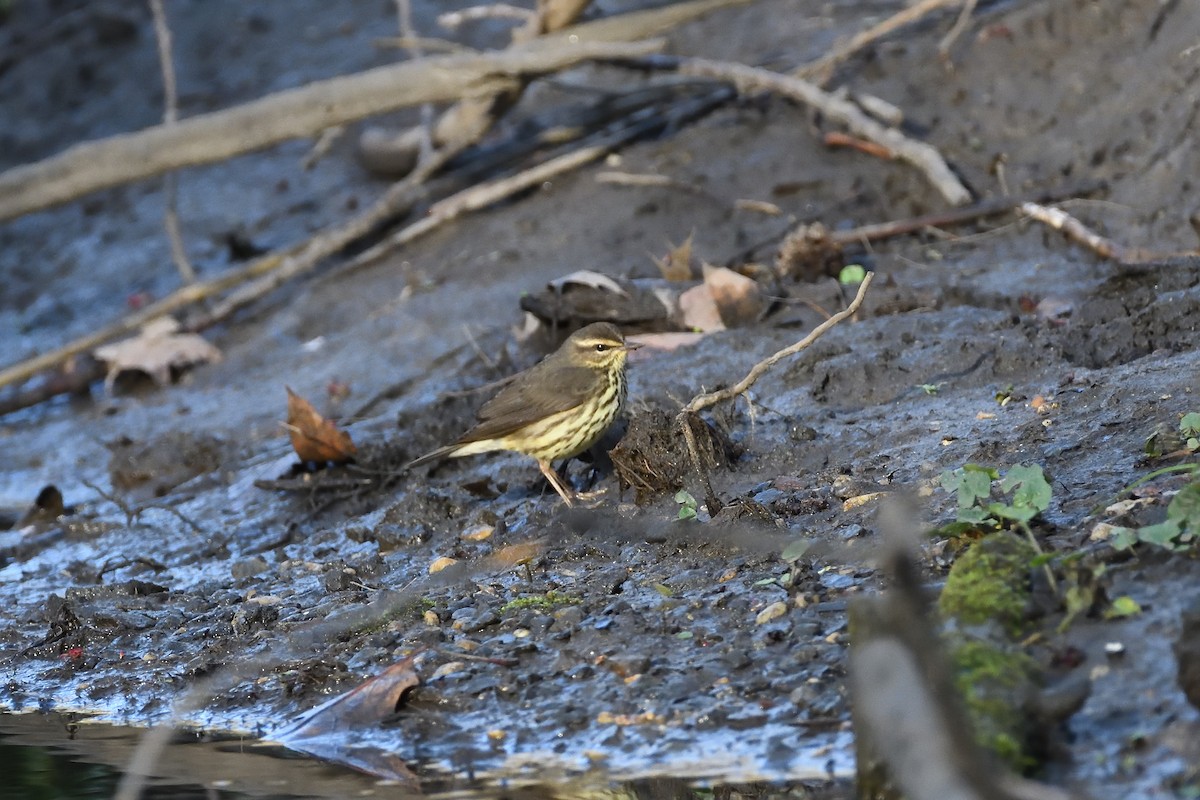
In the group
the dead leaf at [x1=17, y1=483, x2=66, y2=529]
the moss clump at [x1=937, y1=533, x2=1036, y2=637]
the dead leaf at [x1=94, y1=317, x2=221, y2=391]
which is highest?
the dead leaf at [x1=94, y1=317, x2=221, y2=391]

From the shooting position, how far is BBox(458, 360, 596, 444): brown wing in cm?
681

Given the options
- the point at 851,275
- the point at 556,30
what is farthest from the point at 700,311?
the point at 556,30

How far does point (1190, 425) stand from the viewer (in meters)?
5.09

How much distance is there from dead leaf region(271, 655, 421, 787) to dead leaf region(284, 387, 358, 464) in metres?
2.68

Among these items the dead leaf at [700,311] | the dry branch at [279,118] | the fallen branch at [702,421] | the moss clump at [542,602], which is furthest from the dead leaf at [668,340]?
the moss clump at [542,602]

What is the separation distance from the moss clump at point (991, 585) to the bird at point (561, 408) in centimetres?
A: 265

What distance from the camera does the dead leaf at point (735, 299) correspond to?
835 centimetres

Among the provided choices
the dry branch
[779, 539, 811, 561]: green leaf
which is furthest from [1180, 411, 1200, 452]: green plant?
the dry branch

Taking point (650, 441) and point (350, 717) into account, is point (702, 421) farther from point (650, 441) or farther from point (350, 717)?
point (350, 717)

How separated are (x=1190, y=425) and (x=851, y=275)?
12.1 ft

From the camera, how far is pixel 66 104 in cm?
1496

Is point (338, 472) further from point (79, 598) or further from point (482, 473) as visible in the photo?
point (79, 598)

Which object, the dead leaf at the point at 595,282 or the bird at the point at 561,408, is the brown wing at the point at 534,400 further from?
the dead leaf at the point at 595,282

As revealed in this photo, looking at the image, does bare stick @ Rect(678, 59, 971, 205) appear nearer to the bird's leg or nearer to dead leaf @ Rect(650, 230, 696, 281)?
dead leaf @ Rect(650, 230, 696, 281)
